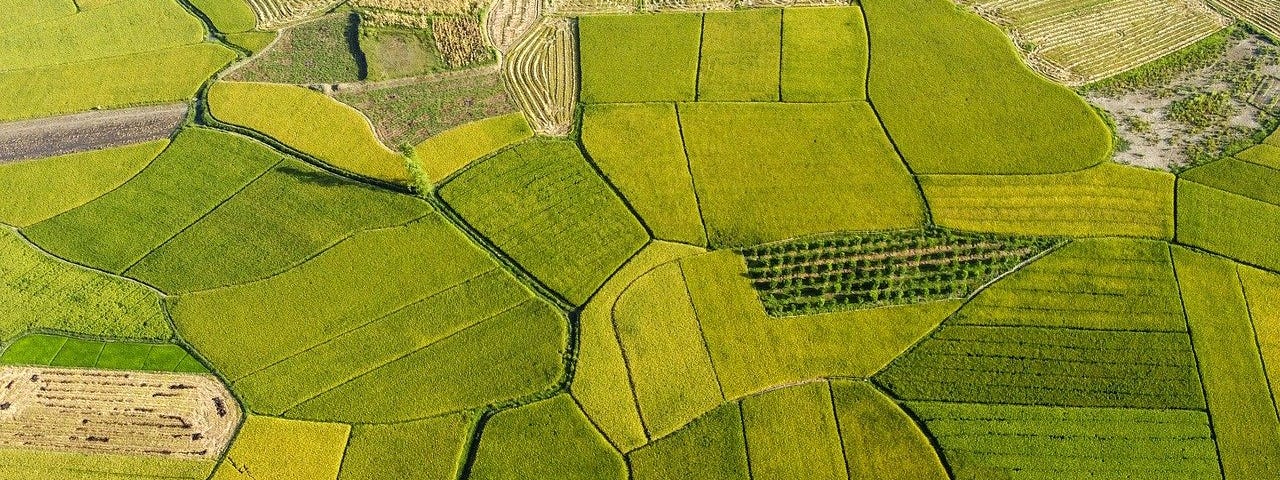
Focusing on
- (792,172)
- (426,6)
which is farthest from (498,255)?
(426,6)

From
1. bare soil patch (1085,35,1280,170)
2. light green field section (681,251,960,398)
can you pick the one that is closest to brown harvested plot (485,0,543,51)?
light green field section (681,251,960,398)

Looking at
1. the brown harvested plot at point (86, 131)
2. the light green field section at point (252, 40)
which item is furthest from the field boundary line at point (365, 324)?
the light green field section at point (252, 40)

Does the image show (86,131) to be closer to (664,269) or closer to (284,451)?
Result: (284,451)

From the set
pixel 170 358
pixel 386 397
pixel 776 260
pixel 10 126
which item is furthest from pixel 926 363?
pixel 10 126

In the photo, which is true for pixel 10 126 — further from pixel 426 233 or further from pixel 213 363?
pixel 426 233

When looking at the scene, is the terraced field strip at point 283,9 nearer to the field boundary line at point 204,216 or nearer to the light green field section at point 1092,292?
the field boundary line at point 204,216

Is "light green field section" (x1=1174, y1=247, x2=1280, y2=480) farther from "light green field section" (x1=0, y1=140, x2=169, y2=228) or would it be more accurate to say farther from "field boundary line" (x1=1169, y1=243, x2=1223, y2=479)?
"light green field section" (x1=0, y1=140, x2=169, y2=228)
